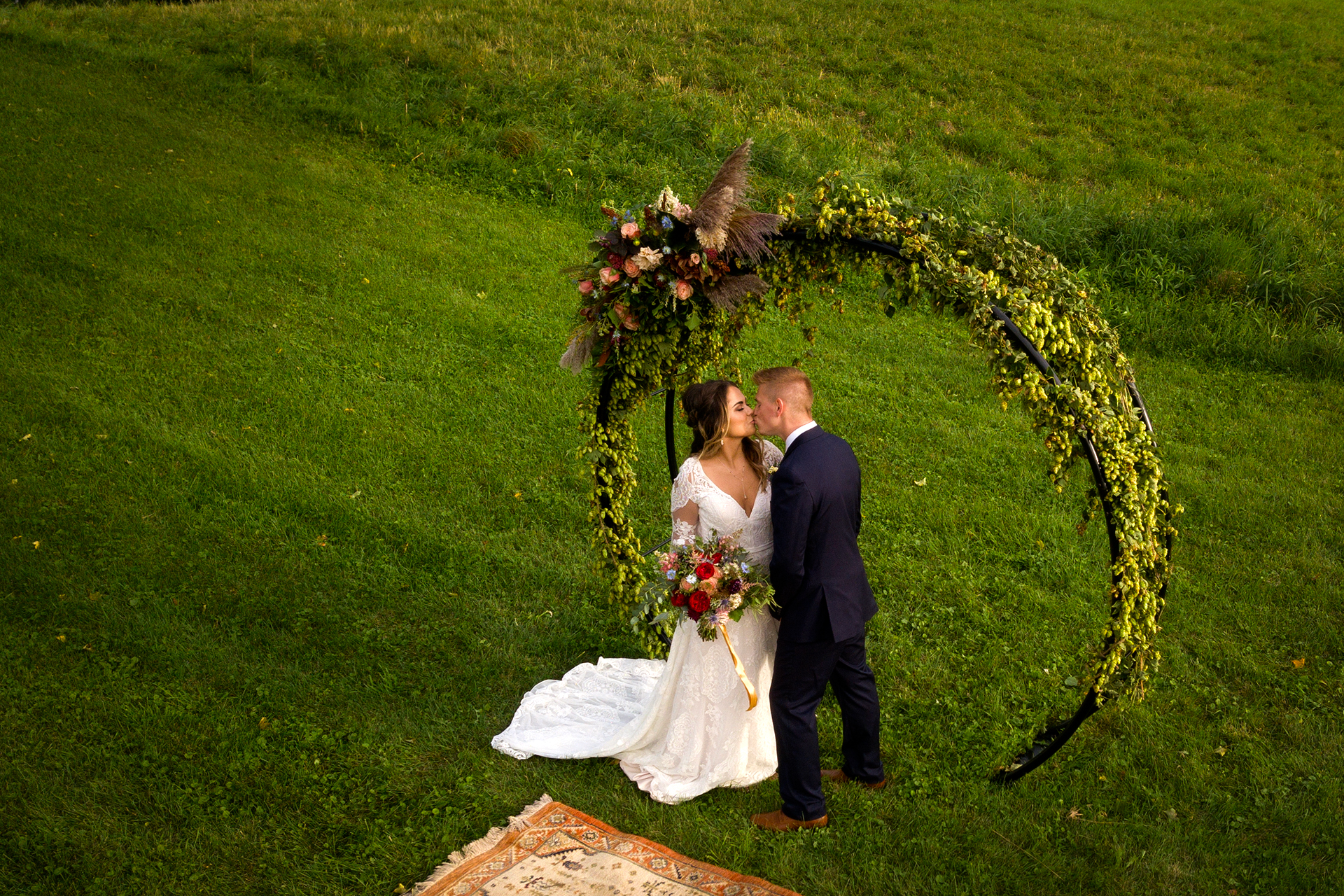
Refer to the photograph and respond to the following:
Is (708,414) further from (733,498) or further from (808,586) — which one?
(808,586)

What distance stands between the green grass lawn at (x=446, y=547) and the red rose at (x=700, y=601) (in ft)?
4.33

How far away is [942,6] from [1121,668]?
21.8 meters

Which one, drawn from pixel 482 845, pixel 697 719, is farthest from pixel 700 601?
pixel 482 845

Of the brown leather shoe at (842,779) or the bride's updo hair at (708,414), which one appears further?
the brown leather shoe at (842,779)

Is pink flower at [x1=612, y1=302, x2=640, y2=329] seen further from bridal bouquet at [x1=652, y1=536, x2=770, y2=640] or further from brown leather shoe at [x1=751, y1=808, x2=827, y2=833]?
brown leather shoe at [x1=751, y1=808, x2=827, y2=833]

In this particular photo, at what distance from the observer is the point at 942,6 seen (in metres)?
23.3

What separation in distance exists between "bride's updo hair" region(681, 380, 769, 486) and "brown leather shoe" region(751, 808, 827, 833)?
1910 mm

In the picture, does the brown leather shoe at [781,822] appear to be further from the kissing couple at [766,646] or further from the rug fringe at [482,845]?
the rug fringe at [482,845]

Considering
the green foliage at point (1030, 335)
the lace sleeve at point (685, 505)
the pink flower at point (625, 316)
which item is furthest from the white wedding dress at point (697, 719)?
the green foliage at point (1030, 335)

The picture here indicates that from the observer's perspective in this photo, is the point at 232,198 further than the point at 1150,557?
Yes

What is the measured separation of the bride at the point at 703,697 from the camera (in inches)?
218

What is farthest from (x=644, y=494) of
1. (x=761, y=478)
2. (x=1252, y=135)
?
(x=1252, y=135)

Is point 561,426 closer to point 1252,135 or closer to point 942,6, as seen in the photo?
point 1252,135

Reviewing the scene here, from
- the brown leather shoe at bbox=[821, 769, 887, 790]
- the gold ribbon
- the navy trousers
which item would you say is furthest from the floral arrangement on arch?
the brown leather shoe at bbox=[821, 769, 887, 790]
